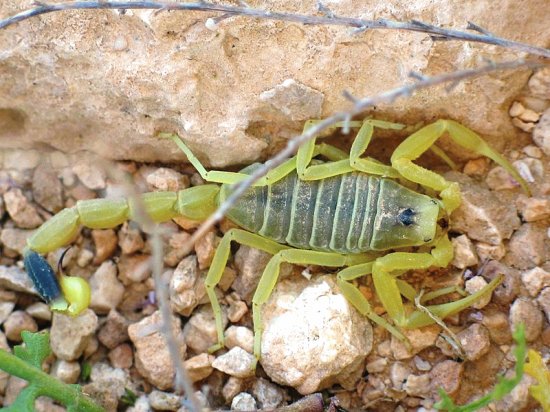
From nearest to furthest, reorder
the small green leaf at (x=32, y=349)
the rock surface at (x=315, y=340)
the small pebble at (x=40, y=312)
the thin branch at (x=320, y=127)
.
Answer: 1. the thin branch at (x=320, y=127)
2. the small green leaf at (x=32, y=349)
3. the rock surface at (x=315, y=340)
4. the small pebble at (x=40, y=312)

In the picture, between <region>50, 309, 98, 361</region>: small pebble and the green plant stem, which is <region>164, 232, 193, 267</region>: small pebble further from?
the green plant stem

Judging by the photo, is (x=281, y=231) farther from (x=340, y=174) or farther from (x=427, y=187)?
(x=427, y=187)

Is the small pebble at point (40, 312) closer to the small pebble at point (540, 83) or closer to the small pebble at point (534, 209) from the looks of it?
the small pebble at point (534, 209)

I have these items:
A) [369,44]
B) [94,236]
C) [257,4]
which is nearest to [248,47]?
[257,4]

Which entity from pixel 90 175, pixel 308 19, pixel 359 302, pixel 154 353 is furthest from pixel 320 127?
pixel 90 175

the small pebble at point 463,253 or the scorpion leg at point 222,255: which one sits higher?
the small pebble at point 463,253

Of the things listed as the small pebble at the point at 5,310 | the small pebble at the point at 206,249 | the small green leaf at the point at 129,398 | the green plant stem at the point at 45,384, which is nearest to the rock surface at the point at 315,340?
the small pebble at the point at 206,249
